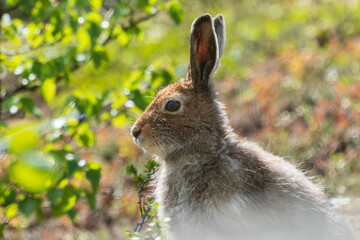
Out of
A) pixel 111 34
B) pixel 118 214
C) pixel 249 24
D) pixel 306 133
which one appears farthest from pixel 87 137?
pixel 249 24

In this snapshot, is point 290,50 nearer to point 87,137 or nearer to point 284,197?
point 87,137

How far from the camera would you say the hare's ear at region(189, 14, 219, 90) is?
3.86m

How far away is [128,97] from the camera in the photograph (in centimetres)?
513

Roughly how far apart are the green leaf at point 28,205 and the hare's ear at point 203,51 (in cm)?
201

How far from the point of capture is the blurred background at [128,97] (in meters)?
4.83

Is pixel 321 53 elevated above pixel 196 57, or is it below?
above

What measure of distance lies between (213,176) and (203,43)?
1.12 meters

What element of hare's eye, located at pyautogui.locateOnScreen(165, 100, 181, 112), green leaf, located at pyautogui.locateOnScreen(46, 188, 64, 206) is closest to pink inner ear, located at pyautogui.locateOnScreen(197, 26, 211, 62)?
hare's eye, located at pyautogui.locateOnScreen(165, 100, 181, 112)

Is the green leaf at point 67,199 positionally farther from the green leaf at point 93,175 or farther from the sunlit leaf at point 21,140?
the sunlit leaf at point 21,140

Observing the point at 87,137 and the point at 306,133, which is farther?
the point at 306,133

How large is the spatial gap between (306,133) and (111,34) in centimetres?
443

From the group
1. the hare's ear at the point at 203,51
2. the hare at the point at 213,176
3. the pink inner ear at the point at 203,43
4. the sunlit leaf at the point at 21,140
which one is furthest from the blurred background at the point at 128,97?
the pink inner ear at the point at 203,43

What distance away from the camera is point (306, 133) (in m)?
8.52

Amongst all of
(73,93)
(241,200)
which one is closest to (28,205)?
(73,93)
